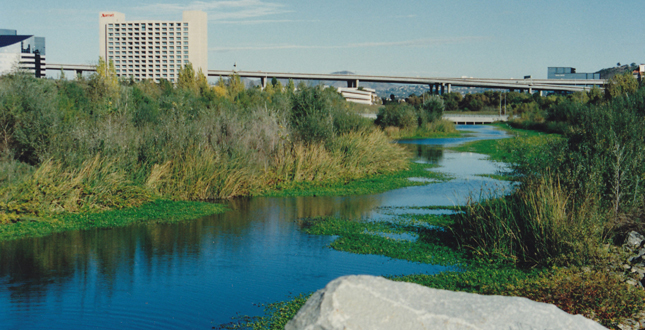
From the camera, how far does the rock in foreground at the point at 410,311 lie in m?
3.33

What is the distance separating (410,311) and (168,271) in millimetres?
6101

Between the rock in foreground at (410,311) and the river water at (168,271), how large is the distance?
11.8 feet

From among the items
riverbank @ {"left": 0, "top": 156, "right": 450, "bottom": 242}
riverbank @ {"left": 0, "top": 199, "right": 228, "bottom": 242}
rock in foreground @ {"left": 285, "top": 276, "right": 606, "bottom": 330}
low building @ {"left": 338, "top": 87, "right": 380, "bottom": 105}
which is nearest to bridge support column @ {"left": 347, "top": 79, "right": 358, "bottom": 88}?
low building @ {"left": 338, "top": 87, "right": 380, "bottom": 105}

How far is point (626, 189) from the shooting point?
10328 mm

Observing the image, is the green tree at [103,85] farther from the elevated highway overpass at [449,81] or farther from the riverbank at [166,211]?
the elevated highway overpass at [449,81]

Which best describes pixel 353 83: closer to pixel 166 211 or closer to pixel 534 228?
pixel 166 211

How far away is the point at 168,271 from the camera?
28.7 ft

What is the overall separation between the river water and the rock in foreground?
3.61 meters

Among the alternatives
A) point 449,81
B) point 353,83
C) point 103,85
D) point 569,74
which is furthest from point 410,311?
point 569,74

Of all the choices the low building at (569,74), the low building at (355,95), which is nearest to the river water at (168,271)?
the low building at (355,95)

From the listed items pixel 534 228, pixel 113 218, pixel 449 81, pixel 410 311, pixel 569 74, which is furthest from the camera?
pixel 569 74

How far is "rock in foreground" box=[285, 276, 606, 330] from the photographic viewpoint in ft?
10.9

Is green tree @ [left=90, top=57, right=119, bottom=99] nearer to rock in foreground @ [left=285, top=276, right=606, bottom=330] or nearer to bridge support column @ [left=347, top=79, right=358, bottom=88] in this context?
rock in foreground @ [left=285, top=276, right=606, bottom=330]

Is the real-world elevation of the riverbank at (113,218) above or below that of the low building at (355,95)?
below
